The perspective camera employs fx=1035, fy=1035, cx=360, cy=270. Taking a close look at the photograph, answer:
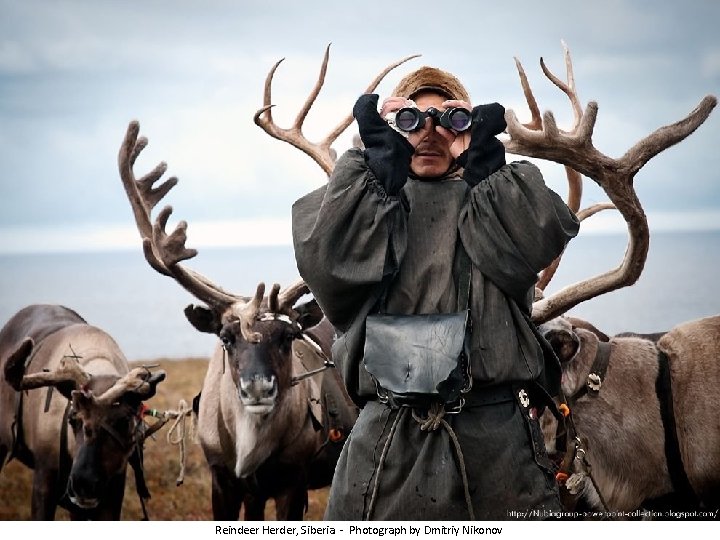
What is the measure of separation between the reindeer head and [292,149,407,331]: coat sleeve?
87.9 inches

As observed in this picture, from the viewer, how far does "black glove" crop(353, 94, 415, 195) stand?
2494 mm

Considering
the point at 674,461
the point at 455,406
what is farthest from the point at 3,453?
the point at 455,406

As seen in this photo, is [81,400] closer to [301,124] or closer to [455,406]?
[301,124]

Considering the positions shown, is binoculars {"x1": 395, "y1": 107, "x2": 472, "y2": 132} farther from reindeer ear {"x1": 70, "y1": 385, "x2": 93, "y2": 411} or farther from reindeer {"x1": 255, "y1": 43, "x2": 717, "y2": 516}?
reindeer ear {"x1": 70, "y1": 385, "x2": 93, "y2": 411}

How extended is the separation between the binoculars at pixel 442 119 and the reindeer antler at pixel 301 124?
2.48 metres

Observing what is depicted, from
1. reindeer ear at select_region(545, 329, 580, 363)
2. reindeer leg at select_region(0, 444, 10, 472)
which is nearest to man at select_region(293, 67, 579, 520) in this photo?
reindeer ear at select_region(545, 329, 580, 363)

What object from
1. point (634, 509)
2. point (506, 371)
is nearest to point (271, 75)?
point (634, 509)

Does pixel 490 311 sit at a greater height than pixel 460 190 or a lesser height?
lesser

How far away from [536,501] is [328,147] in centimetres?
300

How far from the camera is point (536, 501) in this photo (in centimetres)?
247

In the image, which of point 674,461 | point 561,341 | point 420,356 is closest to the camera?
point 420,356

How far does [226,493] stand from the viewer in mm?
4766

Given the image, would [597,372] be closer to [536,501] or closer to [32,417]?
[536,501]

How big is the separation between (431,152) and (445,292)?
1.25ft
